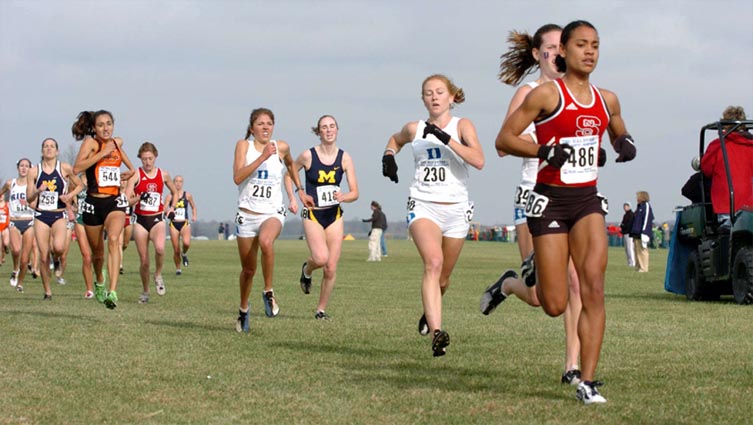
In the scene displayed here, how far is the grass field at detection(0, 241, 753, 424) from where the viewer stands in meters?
7.04

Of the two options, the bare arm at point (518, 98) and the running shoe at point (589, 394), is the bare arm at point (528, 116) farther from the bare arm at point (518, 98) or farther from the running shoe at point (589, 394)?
the running shoe at point (589, 394)

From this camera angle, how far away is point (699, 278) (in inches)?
704

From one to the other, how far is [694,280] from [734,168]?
2.45 metres

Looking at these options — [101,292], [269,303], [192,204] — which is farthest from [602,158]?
[192,204]

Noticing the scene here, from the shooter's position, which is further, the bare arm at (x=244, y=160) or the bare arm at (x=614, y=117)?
the bare arm at (x=244, y=160)

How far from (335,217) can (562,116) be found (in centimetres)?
757

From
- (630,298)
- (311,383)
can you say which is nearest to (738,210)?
(630,298)

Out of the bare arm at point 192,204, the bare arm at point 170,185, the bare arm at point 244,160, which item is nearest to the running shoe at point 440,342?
the bare arm at point 244,160

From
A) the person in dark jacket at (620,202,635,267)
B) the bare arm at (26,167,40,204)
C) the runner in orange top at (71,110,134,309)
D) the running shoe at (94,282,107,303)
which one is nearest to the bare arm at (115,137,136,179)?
the runner in orange top at (71,110,134,309)

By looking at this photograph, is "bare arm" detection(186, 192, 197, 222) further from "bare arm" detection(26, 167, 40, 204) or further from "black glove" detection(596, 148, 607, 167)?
"black glove" detection(596, 148, 607, 167)

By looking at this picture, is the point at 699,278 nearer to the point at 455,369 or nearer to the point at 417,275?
the point at 455,369

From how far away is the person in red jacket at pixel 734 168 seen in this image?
16359 mm

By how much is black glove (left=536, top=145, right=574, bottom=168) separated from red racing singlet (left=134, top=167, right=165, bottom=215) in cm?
1400

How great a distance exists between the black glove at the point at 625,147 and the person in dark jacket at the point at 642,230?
85.1 ft
